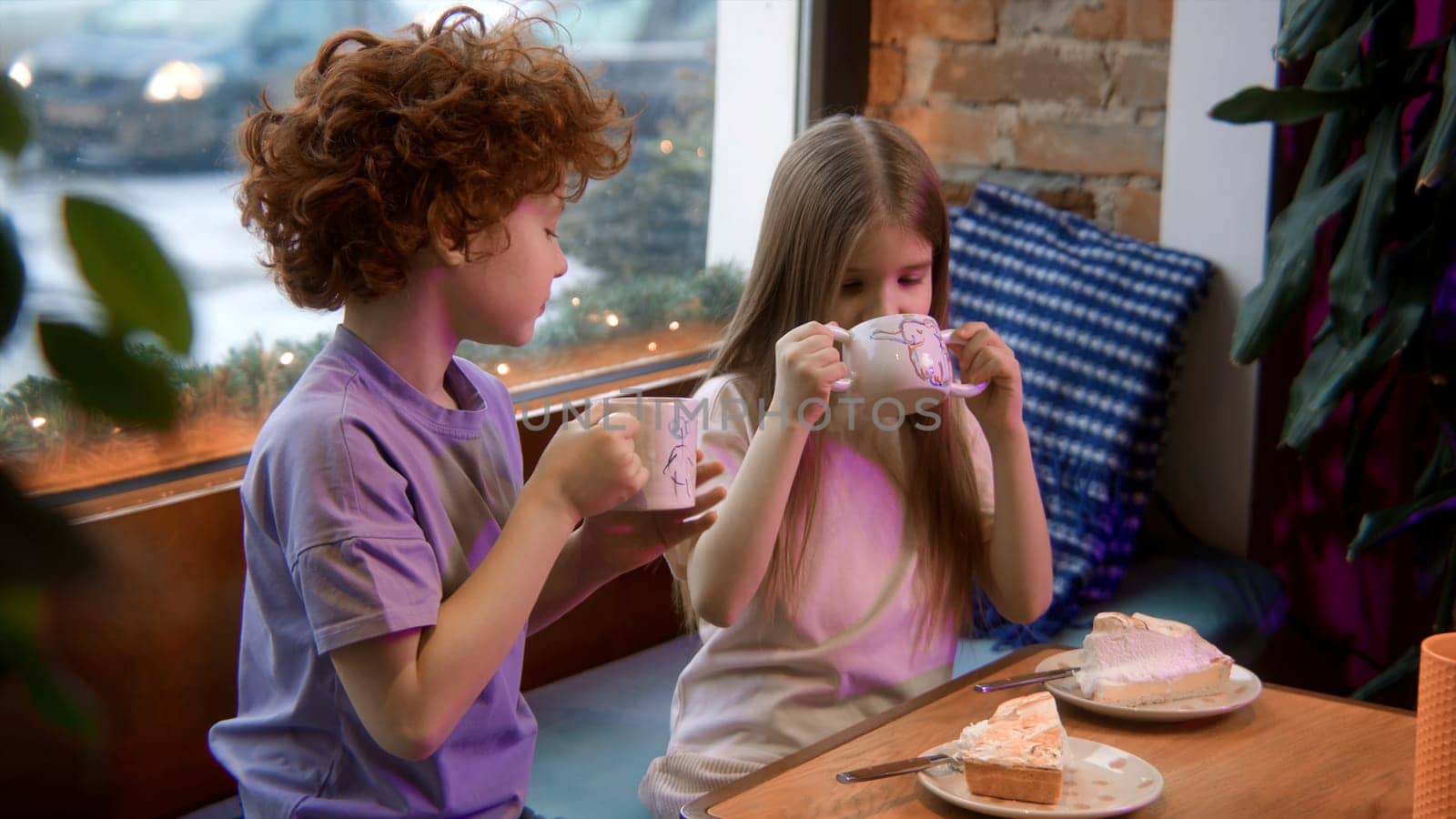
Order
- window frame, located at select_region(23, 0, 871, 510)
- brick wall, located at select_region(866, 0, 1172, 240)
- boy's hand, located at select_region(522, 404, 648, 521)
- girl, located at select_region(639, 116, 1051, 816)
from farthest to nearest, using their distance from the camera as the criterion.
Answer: brick wall, located at select_region(866, 0, 1172, 240)
window frame, located at select_region(23, 0, 871, 510)
girl, located at select_region(639, 116, 1051, 816)
boy's hand, located at select_region(522, 404, 648, 521)

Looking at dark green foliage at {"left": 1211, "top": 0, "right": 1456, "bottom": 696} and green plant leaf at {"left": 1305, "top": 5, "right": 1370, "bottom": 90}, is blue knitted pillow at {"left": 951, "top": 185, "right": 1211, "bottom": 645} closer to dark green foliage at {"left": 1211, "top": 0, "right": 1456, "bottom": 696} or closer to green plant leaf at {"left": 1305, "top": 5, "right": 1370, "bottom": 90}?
dark green foliage at {"left": 1211, "top": 0, "right": 1456, "bottom": 696}

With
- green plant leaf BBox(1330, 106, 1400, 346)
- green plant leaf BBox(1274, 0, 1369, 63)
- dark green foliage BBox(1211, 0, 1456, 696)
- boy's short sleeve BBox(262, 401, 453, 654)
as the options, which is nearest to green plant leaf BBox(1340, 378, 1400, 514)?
dark green foliage BBox(1211, 0, 1456, 696)

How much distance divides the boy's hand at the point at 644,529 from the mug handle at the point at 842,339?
147mm

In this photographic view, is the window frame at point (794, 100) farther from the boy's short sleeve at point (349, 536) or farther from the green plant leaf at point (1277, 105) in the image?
the boy's short sleeve at point (349, 536)

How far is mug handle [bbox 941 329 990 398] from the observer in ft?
4.27

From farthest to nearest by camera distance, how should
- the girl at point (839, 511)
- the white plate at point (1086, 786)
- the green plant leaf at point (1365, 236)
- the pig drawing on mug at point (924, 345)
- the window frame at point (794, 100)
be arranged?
the window frame at point (794, 100), the green plant leaf at point (1365, 236), the girl at point (839, 511), the pig drawing on mug at point (924, 345), the white plate at point (1086, 786)

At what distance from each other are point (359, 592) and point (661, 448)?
0.26m

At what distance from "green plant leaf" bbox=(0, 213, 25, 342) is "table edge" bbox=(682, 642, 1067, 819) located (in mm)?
834

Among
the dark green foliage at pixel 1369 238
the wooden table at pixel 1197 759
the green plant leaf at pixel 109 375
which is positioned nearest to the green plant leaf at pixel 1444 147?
the dark green foliage at pixel 1369 238

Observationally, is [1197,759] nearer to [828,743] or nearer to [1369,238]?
[828,743]

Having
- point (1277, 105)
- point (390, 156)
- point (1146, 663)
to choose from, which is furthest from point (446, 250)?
point (1277, 105)

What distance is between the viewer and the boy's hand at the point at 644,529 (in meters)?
1.23

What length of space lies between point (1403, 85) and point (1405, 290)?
0.93ft

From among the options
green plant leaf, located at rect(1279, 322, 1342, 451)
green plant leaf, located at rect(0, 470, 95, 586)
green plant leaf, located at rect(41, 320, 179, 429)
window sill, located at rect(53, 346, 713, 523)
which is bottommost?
window sill, located at rect(53, 346, 713, 523)
